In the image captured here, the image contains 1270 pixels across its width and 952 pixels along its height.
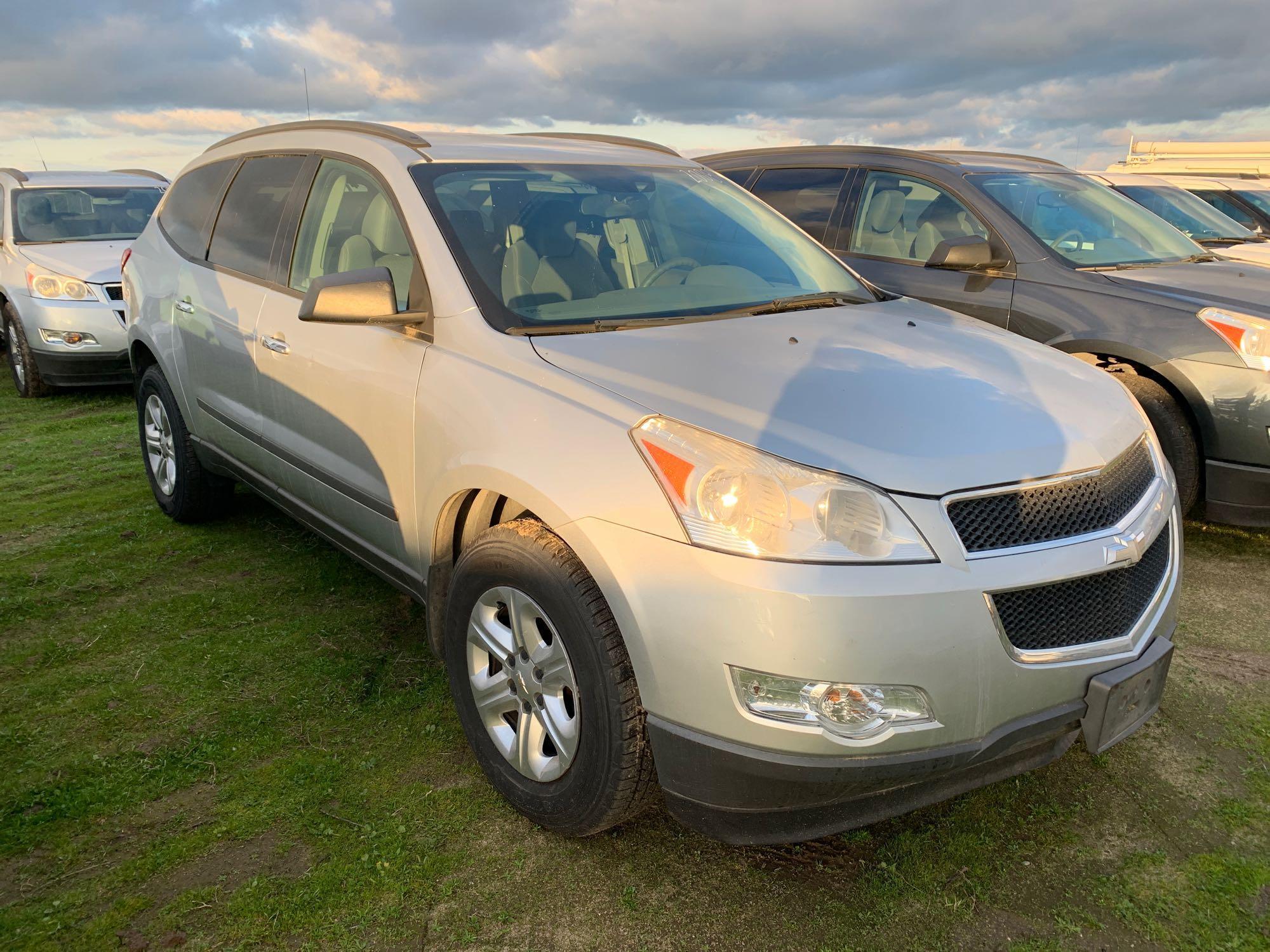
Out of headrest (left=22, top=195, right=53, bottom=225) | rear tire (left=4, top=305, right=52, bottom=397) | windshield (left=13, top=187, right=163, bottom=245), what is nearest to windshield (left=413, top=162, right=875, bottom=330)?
rear tire (left=4, top=305, right=52, bottom=397)

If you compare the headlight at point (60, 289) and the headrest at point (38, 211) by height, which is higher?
the headrest at point (38, 211)

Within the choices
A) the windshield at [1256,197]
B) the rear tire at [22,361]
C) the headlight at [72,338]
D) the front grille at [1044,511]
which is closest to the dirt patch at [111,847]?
the front grille at [1044,511]

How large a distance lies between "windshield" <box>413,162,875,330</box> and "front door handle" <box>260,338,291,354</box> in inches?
32.9

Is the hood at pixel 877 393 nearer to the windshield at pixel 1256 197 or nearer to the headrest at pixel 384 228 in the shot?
the headrest at pixel 384 228

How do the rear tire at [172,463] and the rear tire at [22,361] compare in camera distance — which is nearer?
the rear tire at [172,463]

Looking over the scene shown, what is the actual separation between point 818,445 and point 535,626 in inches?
33.5

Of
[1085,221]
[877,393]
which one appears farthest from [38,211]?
[877,393]

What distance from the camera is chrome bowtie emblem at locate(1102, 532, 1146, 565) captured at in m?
2.22

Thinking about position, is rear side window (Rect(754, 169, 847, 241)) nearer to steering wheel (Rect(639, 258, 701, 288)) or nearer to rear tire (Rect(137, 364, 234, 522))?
steering wheel (Rect(639, 258, 701, 288))

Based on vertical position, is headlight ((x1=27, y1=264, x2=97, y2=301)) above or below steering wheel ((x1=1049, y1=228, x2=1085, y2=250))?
below

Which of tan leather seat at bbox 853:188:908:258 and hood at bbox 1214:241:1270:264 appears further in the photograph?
hood at bbox 1214:241:1270:264

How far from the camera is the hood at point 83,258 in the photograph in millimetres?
8086

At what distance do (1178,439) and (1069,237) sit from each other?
1421mm

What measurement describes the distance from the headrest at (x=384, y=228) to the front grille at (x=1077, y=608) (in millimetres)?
2068
